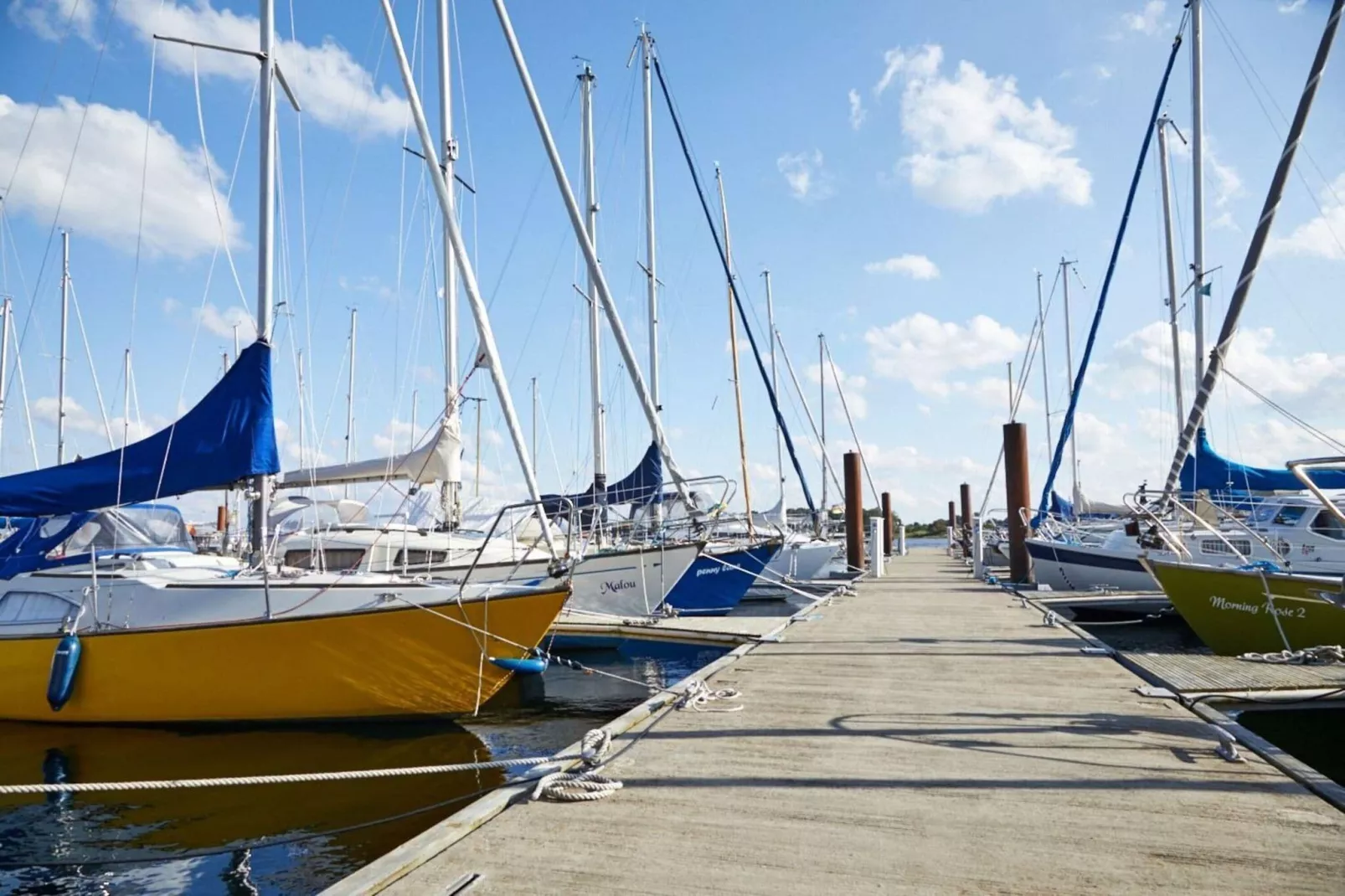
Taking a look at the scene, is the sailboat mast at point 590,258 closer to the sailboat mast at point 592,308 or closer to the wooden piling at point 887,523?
the sailboat mast at point 592,308

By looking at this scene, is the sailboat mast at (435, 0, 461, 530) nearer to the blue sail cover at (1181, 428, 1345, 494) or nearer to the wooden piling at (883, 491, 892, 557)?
the blue sail cover at (1181, 428, 1345, 494)

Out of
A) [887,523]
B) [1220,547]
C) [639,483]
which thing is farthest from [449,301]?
[887,523]

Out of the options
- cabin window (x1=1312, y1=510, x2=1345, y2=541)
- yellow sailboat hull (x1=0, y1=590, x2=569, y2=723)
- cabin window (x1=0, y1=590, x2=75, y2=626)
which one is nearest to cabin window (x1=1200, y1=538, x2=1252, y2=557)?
cabin window (x1=1312, y1=510, x2=1345, y2=541)

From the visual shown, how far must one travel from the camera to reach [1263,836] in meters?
3.93

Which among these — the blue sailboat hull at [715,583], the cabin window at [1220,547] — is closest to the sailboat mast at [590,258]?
the blue sailboat hull at [715,583]

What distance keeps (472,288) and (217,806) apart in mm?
6533

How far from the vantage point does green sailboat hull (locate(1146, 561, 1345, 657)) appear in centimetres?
930

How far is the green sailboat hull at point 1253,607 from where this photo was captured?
930 centimetres

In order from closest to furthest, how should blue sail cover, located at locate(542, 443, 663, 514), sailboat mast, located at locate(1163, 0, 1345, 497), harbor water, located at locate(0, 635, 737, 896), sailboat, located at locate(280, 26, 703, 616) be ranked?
harbor water, located at locate(0, 635, 737, 896) → sailboat mast, located at locate(1163, 0, 1345, 497) → sailboat, located at locate(280, 26, 703, 616) → blue sail cover, located at locate(542, 443, 663, 514)

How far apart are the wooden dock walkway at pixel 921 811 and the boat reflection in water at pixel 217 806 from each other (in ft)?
7.60

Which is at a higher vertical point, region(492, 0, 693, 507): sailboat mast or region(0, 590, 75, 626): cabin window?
region(492, 0, 693, 507): sailboat mast

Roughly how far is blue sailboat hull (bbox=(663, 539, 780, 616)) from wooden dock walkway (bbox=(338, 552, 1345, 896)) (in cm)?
1062

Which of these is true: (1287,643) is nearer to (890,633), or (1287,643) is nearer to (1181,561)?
(1181,561)


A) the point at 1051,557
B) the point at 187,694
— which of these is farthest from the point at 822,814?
the point at 1051,557
